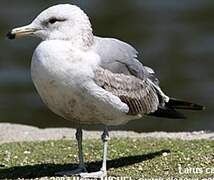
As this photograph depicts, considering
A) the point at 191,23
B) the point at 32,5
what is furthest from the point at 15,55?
the point at 191,23

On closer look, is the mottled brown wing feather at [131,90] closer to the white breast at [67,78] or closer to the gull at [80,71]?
Result: the gull at [80,71]

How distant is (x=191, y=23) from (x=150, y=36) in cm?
142

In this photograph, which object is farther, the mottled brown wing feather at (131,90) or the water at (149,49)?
the water at (149,49)

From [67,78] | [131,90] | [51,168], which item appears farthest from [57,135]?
[67,78]

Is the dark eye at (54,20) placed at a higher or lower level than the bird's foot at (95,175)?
higher

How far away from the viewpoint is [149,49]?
20656mm

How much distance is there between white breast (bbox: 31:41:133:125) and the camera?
8062 millimetres

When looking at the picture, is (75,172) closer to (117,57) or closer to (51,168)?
(51,168)

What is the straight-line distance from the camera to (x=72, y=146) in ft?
33.5

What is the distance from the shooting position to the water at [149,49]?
692 inches

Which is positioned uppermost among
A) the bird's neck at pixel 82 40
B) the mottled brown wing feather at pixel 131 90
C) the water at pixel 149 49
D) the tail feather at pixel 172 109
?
the bird's neck at pixel 82 40

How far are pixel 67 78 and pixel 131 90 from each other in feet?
3.19

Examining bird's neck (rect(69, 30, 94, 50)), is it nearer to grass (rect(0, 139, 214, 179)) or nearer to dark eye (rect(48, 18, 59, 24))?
dark eye (rect(48, 18, 59, 24))

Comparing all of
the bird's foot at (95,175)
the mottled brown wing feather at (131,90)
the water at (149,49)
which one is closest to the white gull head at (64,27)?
the mottled brown wing feather at (131,90)
